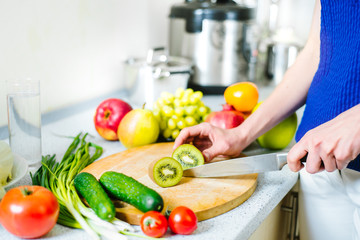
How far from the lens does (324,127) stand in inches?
29.0

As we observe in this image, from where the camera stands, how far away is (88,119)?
137 cm

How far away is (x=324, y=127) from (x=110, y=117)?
2.03 ft

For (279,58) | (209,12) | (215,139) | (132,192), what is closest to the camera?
(132,192)

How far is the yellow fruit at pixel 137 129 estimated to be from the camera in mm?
1064

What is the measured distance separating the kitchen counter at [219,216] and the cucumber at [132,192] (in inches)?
1.8

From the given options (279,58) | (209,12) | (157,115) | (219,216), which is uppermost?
(209,12)

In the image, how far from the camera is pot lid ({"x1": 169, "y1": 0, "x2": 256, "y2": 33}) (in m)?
1.57

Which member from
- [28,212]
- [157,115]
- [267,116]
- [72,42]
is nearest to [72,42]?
[72,42]

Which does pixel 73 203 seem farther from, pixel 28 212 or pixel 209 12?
pixel 209 12

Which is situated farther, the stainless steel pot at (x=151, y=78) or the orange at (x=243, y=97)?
the stainless steel pot at (x=151, y=78)

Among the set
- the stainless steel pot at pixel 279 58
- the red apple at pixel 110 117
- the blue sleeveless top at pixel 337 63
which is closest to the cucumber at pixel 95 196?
the red apple at pixel 110 117

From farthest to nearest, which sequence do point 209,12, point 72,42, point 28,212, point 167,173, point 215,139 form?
point 209,12 → point 72,42 → point 215,139 → point 167,173 → point 28,212

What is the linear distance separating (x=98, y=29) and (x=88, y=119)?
35cm

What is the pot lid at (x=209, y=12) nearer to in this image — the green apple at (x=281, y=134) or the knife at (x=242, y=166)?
the green apple at (x=281, y=134)
